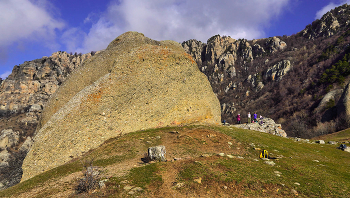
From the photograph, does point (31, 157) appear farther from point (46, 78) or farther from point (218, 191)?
point (46, 78)

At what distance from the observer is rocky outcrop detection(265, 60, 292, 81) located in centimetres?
12747

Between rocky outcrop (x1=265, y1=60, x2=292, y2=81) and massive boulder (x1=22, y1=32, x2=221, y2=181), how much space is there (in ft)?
414

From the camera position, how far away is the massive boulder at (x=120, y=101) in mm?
15363

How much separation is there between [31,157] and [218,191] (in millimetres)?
15355

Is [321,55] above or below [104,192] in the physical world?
above

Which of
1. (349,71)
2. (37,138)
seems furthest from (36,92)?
(349,71)

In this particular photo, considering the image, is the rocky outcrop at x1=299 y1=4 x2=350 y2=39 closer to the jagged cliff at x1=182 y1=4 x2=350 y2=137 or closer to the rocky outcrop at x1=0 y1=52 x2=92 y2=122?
the jagged cliff at x1=182 y1=4 x2=350 y2=137

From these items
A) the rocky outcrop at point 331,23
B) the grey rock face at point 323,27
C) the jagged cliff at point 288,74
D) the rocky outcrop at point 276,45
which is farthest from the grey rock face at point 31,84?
the rocky outcrop at point 331,23

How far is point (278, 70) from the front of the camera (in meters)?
133

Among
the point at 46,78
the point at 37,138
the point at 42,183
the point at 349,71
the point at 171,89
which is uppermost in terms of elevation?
the point at 46,78

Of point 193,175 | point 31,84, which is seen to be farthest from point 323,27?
point 31,84

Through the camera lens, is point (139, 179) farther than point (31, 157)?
No

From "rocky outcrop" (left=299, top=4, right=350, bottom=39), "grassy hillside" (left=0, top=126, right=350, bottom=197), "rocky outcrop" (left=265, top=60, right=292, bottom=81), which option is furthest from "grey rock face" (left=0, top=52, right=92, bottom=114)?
"rocky outcrop" (left=299, top=4, right=350, bottom=39)

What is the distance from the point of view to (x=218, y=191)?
795cm
